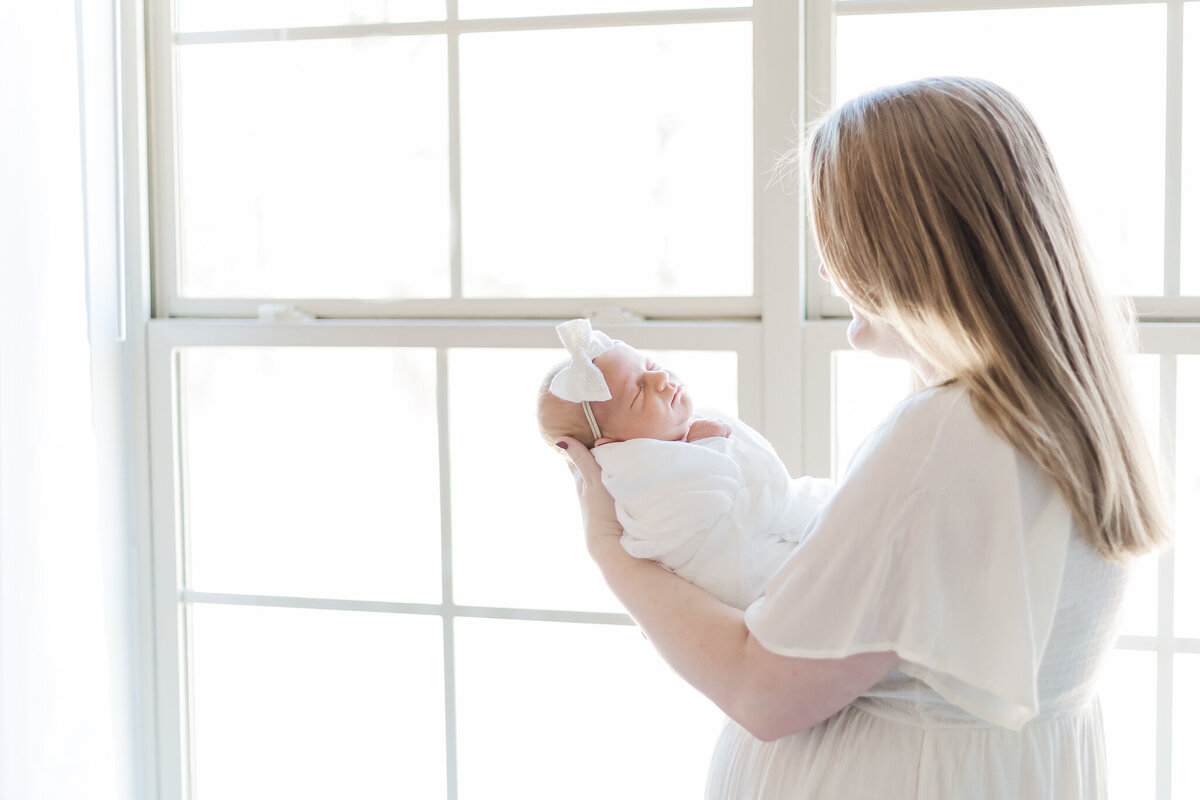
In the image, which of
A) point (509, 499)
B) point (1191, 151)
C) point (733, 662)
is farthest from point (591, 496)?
point (1191, 151)

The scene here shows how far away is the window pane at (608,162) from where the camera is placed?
1633mm

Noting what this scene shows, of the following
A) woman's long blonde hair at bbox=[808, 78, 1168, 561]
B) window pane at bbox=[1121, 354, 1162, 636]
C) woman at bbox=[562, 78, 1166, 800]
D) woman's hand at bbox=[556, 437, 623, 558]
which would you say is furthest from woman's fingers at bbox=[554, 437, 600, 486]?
window pane at bbox=[1121, 354, 1162, 636]

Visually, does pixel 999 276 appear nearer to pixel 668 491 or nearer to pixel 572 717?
pixel 668 491

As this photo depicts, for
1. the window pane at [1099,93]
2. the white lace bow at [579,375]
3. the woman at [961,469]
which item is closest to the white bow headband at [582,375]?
the white lace bow at [579,375]

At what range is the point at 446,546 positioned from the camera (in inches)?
69.4

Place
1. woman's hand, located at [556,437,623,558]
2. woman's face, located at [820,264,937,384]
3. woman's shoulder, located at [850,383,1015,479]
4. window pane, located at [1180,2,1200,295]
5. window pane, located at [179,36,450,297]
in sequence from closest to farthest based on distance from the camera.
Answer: woman's shoulder, located at [850,383,1015,479] < woman's face, located at [820,264,937,384] < woman's hand, located at [556,437,623,558] < window pane, located at [1180,2,1200,295] < window pane, located at [179,36,450,297]

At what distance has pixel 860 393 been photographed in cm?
163

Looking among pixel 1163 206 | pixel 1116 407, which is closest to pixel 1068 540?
pixel 1116 407

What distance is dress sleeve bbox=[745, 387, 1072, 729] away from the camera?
871mm

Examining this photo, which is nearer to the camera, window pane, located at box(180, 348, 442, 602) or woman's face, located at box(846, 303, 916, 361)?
woman's face, located at box(846, 303, 916, 361)

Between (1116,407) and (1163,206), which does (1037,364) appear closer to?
(1116,407)

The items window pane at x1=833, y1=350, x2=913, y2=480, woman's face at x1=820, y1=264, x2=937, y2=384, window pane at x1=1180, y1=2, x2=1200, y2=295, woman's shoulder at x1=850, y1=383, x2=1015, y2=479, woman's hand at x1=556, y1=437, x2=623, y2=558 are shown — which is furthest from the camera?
window pane at x1=833, y1=350, x2=913, y2=480

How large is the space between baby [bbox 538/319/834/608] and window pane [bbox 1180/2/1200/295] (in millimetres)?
677

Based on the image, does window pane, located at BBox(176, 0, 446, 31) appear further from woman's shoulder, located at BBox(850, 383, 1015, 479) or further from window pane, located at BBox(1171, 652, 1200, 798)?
window pane, located at BBox(1171, 652, 1200, 798)
